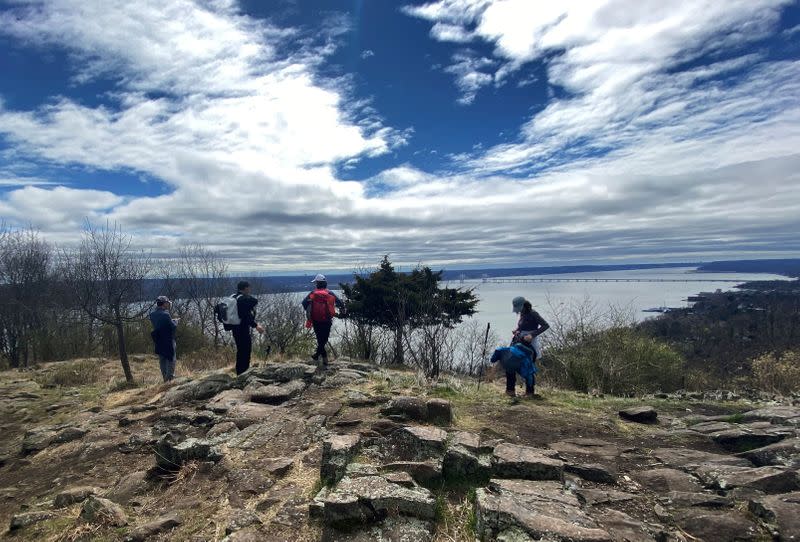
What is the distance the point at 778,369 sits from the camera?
1483cm

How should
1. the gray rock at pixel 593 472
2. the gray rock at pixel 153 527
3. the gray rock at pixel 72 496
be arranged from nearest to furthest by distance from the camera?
the gray rock at pixel 153 527 < the gray rock at pixel 593 472 < the gray rock at pixel 72 496

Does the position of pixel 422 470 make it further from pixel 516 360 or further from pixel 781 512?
pixel 516 360

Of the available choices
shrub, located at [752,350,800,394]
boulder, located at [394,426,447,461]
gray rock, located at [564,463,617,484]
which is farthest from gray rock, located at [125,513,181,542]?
shrub, located at [752,350,800,394]

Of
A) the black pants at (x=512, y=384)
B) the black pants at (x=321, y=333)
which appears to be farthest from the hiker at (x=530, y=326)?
the black pants at (x=321, y=333)

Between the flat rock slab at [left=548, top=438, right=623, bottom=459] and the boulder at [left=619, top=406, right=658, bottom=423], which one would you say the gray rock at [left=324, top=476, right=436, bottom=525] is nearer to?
the flat rock slab at [left=548, top=438, right=623, bottom=459]

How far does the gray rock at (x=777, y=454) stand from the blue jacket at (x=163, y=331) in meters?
10.5

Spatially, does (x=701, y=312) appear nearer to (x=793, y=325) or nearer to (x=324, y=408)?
(x=793, y=325)

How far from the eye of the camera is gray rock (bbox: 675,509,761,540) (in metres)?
3.35

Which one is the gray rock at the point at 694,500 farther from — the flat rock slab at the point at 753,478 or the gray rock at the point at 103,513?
the gray rock at the point at 103,513

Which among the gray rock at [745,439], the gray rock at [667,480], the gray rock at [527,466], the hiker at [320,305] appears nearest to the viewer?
the gray rock at [667,480]

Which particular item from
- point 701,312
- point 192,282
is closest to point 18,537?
point 192,282

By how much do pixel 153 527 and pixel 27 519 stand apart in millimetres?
1720

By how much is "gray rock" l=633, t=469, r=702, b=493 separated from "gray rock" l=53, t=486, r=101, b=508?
5882mm

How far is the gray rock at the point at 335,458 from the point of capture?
14.8 feet
